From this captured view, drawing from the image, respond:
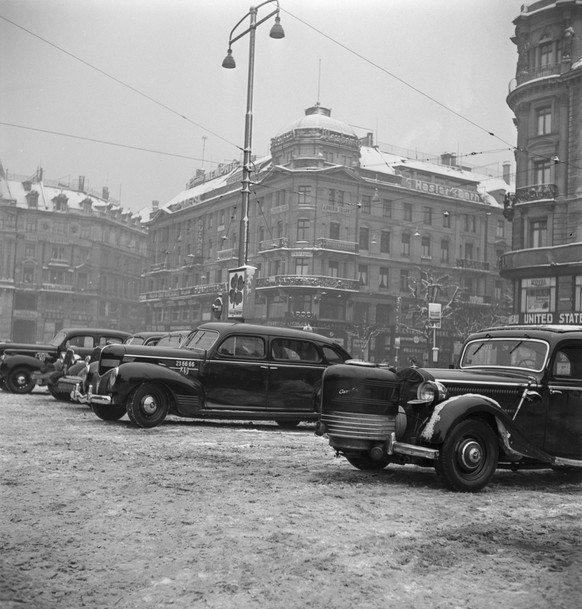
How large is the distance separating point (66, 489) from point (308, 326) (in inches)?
1768

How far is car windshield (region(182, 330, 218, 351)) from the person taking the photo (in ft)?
41.3

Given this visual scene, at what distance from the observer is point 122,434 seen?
1071 centimetres

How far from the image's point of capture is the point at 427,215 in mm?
59406

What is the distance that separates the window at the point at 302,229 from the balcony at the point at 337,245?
1104 mm

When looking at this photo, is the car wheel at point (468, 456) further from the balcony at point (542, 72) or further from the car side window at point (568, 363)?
the balcony at point (542, 72)

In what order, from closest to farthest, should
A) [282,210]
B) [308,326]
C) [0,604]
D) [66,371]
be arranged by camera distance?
[0,604], [66,371], [308,326], [282,210]

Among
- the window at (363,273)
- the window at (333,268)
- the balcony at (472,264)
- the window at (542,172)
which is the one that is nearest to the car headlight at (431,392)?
the window at (542,172)

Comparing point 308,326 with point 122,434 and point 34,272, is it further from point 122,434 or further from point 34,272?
point 122,434

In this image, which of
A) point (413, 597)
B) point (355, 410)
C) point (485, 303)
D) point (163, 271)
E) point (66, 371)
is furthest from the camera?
point (163, 271)

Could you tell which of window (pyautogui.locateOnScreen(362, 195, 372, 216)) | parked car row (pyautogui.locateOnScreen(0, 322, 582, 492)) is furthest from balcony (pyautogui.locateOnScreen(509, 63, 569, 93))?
parked car row (pyautogui.locateOnScreen(0, 322, 582, 492))

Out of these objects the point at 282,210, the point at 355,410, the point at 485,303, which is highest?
the point at 282,210

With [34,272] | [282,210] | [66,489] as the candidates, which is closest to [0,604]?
[66,489]

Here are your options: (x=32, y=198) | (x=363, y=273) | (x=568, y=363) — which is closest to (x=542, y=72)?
(x=363, y=273)

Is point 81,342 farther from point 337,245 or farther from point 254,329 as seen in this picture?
point 337,245
